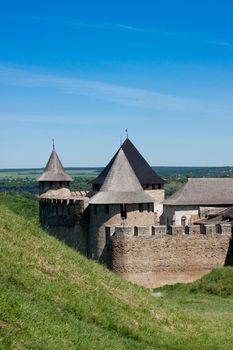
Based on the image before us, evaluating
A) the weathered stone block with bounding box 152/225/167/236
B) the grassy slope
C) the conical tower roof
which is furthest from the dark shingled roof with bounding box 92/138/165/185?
the grassy slope

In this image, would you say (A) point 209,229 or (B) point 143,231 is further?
(A) point 209,229

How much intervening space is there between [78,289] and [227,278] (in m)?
12.3

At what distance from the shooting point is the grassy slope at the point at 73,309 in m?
8.72

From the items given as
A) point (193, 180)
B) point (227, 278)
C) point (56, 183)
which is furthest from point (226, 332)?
point (56, 183)

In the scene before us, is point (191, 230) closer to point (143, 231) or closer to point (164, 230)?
point (164, 230)

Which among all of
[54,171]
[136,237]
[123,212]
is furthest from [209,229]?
[54,171]

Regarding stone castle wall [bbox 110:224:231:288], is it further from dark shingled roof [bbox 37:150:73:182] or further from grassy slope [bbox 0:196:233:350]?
dark shingled roof [bbox 37:150:73:182]

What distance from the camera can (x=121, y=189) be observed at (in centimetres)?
2716

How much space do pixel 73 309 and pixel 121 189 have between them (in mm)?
16052

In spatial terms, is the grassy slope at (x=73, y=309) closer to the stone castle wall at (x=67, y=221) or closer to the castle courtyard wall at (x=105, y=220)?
the castle courtyard wall at (x=105, y=220)

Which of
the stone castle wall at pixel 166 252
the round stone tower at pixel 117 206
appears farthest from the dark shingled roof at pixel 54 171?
the stone castle wall at pixel 166 252

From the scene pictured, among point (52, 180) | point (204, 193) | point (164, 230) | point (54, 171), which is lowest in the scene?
point (164, 230)

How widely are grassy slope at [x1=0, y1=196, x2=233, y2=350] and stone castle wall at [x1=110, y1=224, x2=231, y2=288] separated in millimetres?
8869

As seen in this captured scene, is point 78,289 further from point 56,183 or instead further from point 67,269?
point 56,183
